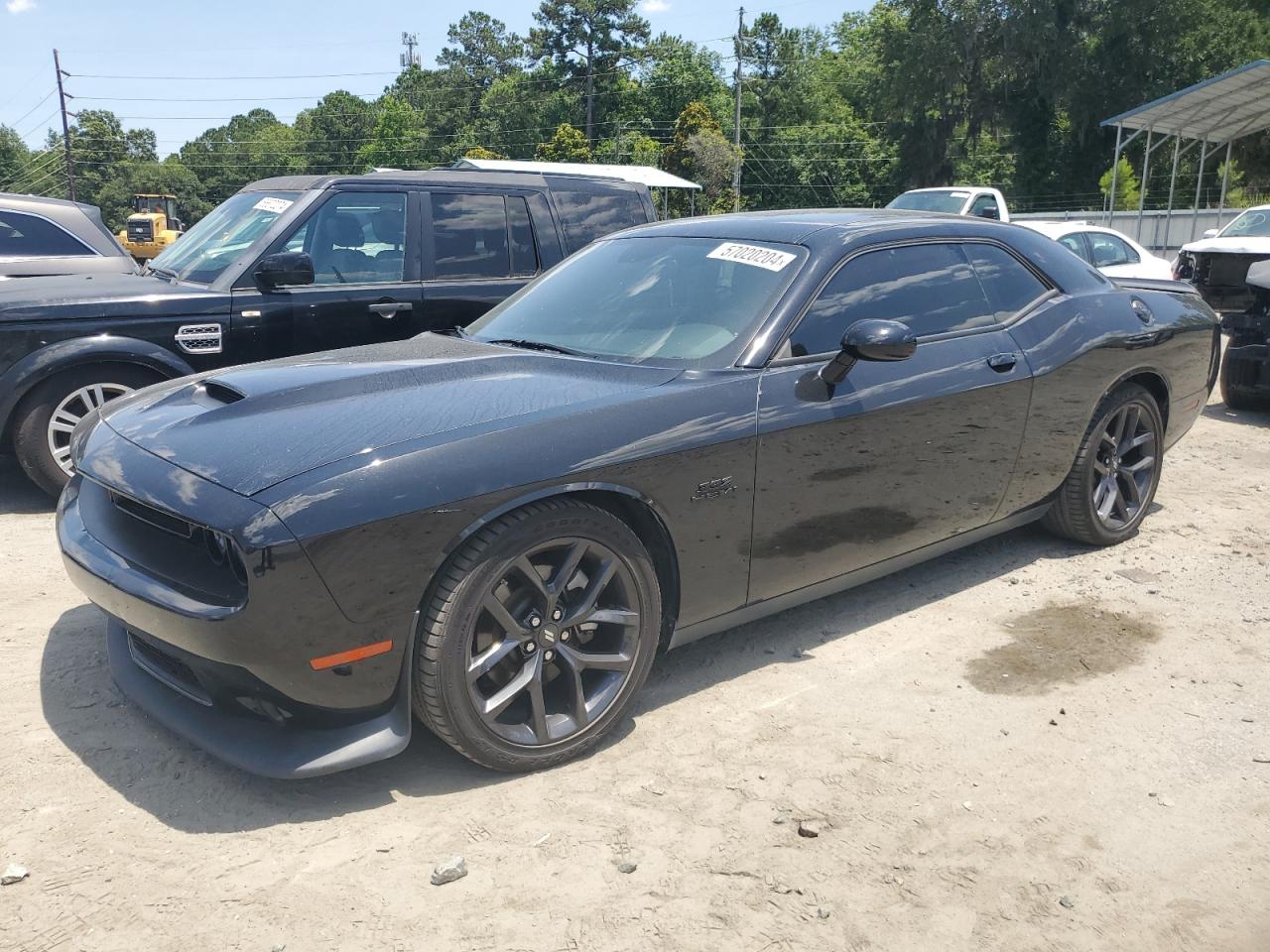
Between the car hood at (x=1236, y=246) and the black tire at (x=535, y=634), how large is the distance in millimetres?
10423

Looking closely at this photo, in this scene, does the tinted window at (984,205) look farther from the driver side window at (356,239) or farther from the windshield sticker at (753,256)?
the windshield sticker at (753,256)

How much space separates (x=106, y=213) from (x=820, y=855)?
101m

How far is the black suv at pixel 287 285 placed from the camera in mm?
5504

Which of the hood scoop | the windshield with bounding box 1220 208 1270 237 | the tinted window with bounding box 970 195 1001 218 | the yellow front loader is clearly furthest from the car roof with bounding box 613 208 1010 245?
the yellow front loader

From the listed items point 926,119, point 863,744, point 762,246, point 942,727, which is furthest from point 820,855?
point 926,119

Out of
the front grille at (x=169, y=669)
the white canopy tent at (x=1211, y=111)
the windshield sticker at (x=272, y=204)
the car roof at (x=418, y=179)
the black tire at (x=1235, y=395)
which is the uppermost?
the white canopy tent at (x=1211, y=111)

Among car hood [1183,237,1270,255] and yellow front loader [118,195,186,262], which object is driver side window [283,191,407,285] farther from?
yellow front loader [118,195,186,262]

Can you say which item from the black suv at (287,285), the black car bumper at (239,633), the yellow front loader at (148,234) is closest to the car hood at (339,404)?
the black car bumper at (239,633)

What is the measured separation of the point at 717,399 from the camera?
10.9ft

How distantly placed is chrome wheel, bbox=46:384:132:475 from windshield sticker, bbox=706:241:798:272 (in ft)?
11.2

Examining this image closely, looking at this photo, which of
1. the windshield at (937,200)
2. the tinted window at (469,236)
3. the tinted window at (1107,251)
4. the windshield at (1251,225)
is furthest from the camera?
the windshield at (937,200)

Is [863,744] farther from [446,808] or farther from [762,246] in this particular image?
[762,246]

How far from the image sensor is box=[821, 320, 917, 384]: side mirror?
3414mm

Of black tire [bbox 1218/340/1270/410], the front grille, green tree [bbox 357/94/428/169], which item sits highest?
green tree [bbox 357/94/428/169]
